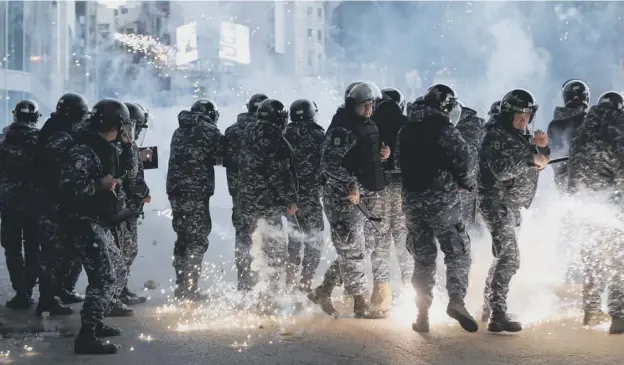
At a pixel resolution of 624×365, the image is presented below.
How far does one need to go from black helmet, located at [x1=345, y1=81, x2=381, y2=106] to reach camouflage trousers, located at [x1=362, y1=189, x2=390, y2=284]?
37.8 inches

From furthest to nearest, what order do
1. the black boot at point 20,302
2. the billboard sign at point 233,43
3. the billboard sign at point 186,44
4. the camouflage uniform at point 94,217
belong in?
the billboard sign at point 233,43 → the billboard sign at point 186,44 → the black boot at point 20,302 → the camouflage uniform at point 94,217

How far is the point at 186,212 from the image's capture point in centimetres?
721

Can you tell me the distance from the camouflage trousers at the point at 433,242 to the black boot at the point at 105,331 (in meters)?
2.69

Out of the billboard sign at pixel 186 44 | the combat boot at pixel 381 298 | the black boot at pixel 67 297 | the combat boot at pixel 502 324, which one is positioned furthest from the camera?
the billboard sign at pixel 186 44

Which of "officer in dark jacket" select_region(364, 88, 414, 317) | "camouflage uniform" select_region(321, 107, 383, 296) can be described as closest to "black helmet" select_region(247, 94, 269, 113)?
"officer in dark jacket" select_region(364, 88, 414, 317)

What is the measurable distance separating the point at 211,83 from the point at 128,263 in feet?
153

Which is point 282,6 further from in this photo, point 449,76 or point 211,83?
point 449,76

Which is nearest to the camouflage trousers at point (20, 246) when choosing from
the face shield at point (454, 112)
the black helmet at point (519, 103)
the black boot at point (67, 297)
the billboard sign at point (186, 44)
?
the black boot at point (67, 297)

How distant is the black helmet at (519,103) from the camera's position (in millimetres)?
5523

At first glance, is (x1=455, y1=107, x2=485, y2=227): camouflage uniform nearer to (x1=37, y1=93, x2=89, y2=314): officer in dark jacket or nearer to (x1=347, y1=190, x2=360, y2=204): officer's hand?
(x1=347, y1=190, x2=360, y2=204): officer's hand

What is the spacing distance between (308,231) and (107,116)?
2.98 metres

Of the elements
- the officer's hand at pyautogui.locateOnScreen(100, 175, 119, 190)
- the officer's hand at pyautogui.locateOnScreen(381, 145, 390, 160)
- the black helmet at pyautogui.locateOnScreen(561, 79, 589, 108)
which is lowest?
the officer's hand at pyautogui.locateOnScreen(100, 175, 119, 190)

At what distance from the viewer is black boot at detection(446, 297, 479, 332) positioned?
5402 mm

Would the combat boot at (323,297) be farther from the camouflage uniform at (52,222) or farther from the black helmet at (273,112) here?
the camouflage uniform at (52,222)
